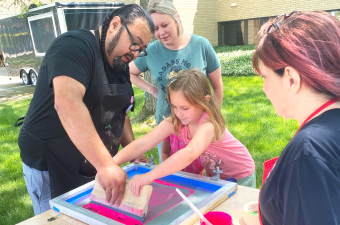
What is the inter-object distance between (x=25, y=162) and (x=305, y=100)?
5.26ft

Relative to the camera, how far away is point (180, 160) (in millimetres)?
1558

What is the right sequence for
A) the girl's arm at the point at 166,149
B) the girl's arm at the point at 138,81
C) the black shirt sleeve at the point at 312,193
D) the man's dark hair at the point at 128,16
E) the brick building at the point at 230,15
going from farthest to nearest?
1. the brick building at the point at 230,15
2. the girl's arm at the point at 138,81
3. the girl's arm at the point at 166,149
4. the man's dark hair at the point at 128,16
5. the black shirt sleeve at the point at 312,193

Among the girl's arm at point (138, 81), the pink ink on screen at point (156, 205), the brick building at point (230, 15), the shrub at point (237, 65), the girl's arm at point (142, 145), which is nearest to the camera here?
the pink ink on screen at point (156, 205)

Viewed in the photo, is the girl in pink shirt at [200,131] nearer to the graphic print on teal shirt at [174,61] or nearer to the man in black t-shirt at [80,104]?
the man in black t-shirt at [80,104]

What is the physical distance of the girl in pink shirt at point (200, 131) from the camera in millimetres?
1816

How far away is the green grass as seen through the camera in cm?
308

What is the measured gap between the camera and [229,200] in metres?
1.45

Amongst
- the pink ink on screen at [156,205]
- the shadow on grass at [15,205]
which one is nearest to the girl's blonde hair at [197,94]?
the pink ink on screen at [156,205]

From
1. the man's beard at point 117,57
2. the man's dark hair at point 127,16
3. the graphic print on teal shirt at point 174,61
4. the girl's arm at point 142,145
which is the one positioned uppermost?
the man's dark hair at point 127,16

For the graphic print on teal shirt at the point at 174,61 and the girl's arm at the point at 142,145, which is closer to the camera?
the girl's arm at the point at 142,145

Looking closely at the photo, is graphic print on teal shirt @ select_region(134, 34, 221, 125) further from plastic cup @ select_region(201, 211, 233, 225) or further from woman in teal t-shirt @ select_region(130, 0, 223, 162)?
plastic cup @ select_region(201, 211, 233, 225)

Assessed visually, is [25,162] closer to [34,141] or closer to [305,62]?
[34,141]

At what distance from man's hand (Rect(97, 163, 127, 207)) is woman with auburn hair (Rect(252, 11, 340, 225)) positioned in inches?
27.0

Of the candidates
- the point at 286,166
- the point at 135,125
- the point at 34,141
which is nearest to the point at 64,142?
the point at 34,141
